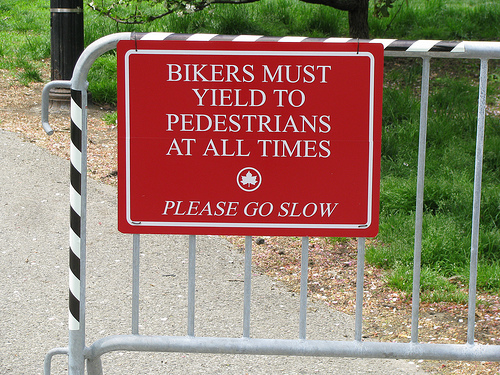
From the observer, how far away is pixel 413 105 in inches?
293

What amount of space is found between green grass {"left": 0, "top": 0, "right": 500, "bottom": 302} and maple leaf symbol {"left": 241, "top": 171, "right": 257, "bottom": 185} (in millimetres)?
1750

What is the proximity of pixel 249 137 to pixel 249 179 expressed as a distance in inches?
7.5

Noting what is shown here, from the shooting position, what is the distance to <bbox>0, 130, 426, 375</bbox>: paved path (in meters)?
3.47

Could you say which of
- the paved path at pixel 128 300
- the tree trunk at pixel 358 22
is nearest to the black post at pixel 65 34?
the paved path at pixel 128 300

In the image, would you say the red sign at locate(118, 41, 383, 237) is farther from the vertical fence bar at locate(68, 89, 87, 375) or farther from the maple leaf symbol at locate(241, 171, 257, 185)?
the vertical fence bar at locate(68, 89, 87, 375)

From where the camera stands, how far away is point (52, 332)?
378 centimetres

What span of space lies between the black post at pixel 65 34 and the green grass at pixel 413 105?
3.13ft

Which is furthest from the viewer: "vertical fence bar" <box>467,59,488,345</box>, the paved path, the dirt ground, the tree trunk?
the tree trunk

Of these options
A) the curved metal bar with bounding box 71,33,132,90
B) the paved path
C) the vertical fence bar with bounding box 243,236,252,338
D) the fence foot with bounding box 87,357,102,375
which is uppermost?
the curved metal bar with bounding box 71,33,132,90

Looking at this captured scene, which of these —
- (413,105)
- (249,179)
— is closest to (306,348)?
(249,179)

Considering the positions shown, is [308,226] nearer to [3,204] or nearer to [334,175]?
[334,175]

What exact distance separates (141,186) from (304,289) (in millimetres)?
864

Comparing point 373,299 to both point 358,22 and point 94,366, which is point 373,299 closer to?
point 94,366

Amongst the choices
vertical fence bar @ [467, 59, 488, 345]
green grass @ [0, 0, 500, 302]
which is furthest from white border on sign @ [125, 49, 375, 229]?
green grass @ [0, 0, 500, 302]
